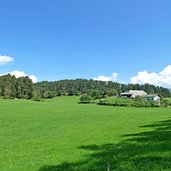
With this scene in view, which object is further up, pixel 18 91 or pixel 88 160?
pixel 18 91

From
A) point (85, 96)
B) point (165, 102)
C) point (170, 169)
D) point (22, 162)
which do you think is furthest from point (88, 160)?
point (85, 96)

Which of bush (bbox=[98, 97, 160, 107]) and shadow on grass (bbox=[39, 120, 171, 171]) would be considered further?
bush (bbox=[98, 97, 160, 107])

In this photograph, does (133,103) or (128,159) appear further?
(133,103)

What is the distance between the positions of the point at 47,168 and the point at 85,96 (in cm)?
17733

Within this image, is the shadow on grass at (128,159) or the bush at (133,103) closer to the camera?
the shadow on grass at (128,159)

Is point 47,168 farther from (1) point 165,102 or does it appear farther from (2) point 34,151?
(1) point 165,102

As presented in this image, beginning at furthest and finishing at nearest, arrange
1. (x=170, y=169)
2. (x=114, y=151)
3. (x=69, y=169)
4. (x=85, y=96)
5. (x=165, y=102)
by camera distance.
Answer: (x=85, y=96), (x=165, y=102), (x=114, y=151), (x=69, y=169), (x=170, y=169)

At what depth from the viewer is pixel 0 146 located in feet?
98.4

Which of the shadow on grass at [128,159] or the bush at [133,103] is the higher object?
the bush at [133,103]

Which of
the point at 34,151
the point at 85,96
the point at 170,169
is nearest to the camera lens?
the point at 170,169

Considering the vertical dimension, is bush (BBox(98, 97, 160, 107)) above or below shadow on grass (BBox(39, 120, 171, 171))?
above

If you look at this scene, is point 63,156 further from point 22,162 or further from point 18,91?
point 18,91

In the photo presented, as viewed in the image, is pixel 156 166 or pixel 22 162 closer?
pixel 156 166

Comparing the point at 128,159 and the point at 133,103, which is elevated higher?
the point at 133,103
